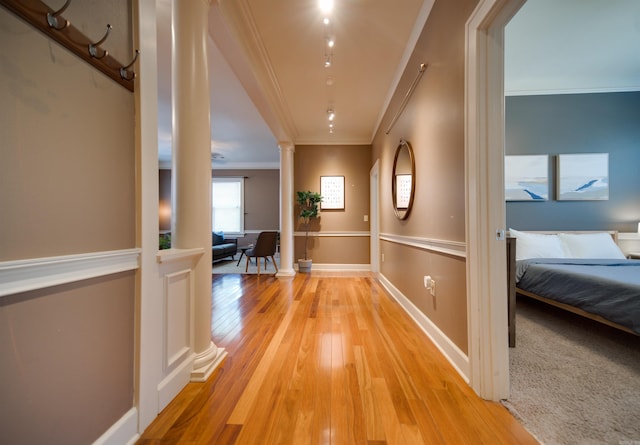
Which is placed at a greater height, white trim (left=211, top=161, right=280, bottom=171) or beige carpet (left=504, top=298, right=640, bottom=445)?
white trim (left=211, top=161, right=280, bottom=171)

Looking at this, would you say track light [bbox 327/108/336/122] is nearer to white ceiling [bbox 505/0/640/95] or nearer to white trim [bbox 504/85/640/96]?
white ceiling [bbox 505/0/640/95]

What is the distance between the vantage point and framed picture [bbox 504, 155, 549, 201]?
3379 mm

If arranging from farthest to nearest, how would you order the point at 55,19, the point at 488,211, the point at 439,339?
the point at 439,339 < the point at 488,211 < the point at 55,19

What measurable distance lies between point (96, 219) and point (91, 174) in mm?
161

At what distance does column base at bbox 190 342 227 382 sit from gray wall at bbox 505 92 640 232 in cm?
400

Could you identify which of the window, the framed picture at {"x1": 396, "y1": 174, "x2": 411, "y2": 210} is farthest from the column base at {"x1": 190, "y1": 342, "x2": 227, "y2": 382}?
the window

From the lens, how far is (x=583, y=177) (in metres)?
3.33

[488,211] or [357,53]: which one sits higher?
[357,53]

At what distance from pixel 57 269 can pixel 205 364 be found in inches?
40.0

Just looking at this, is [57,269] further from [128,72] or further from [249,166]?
[249,166]

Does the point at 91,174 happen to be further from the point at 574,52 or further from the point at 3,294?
the point at 574,52

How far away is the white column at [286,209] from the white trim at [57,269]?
3493 millimetres

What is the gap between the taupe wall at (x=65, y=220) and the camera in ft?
2.09

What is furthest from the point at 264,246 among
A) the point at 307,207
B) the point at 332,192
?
the point at 332,192
